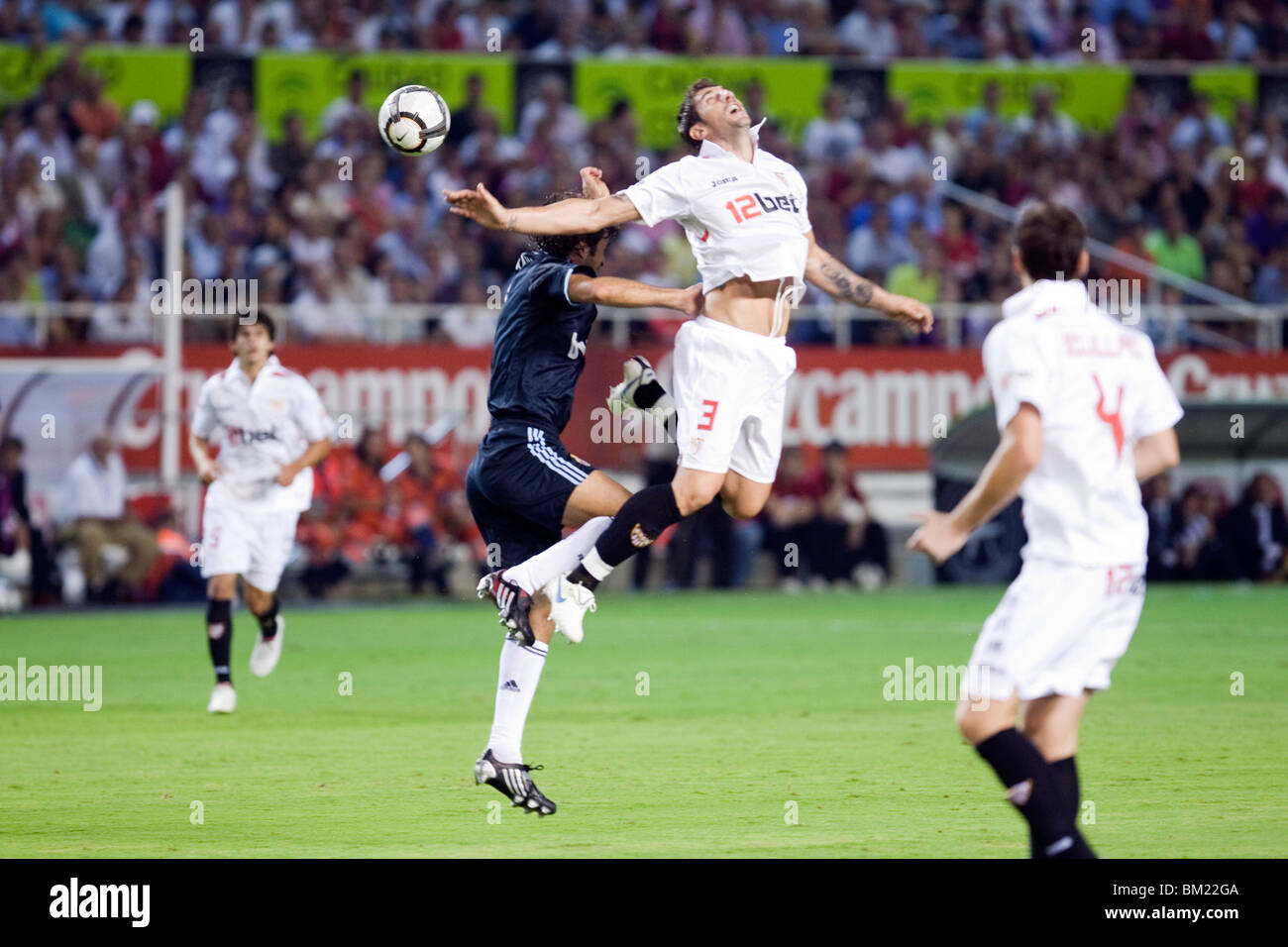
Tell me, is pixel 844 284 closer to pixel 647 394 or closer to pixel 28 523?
pixel 647 394

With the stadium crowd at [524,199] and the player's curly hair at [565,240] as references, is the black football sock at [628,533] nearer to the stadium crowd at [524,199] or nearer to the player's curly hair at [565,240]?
the player's curly hair at [565,240]

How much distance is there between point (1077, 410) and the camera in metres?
5.92

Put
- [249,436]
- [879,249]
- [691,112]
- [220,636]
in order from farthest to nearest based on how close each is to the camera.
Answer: [879,249]
[249,436]
[220,636]
[691,112]

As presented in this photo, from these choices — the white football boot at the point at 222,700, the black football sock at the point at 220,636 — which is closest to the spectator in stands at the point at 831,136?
the black football sock at the point at 220,636

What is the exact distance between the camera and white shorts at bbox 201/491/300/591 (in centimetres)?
1325

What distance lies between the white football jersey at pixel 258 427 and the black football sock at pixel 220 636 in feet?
2.73

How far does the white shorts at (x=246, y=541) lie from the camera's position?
1325 centimetres

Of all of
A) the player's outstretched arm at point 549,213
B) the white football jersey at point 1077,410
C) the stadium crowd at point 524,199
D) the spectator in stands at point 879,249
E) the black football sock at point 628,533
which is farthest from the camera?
the spectator in stands at point 879,249

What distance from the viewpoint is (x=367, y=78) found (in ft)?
82.3

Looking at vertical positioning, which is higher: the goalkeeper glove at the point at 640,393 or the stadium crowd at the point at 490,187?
the stadium crowd at the point at 490,187

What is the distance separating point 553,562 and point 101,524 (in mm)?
13180

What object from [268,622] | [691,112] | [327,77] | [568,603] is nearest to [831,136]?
[327,77]

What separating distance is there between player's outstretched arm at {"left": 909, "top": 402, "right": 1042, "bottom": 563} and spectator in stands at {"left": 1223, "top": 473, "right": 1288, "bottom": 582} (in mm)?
17477

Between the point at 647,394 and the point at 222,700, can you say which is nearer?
the point at 647,394
